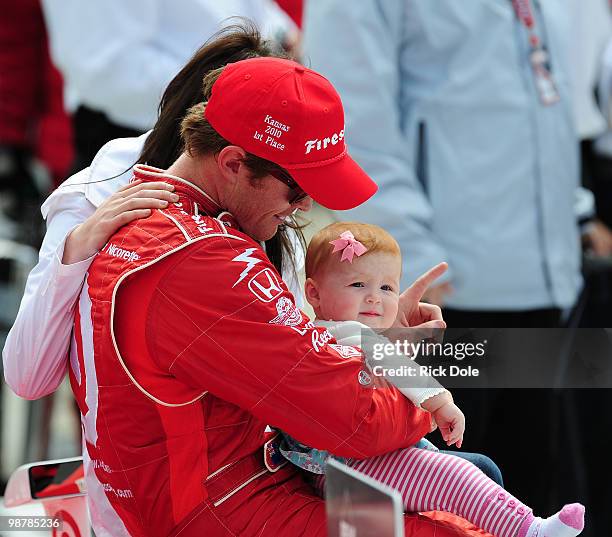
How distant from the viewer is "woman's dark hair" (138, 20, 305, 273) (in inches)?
93.6

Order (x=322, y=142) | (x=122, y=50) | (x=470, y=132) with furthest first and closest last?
(x=122, y=50) → (x=470, y=132) → (x=322, y=142)

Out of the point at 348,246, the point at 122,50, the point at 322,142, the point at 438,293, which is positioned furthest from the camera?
the point at 122,50

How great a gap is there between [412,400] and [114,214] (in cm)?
59

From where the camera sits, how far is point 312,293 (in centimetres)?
226

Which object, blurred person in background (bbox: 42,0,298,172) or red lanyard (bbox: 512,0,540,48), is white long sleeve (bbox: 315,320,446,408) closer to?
red lanyard (bbox: 512,0,540,48)

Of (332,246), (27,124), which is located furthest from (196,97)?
(27,124)

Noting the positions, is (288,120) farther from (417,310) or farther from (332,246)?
(417,310)

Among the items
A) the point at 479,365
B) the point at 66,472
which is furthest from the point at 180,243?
the point at 66,472

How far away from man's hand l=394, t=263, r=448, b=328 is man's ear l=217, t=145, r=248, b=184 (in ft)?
1.21

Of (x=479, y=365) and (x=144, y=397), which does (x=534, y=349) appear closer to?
(x=479, y=365)

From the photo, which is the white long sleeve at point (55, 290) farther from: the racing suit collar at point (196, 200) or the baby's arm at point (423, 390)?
the baby's arm at point (423, 390)

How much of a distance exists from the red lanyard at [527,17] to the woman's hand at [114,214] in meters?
1.55

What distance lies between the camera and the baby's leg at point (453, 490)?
81.3 inches

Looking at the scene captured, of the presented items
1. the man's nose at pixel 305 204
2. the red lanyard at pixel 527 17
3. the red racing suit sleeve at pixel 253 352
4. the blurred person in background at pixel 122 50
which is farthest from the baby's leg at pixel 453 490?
the blurred person in background at pixel 122 50
